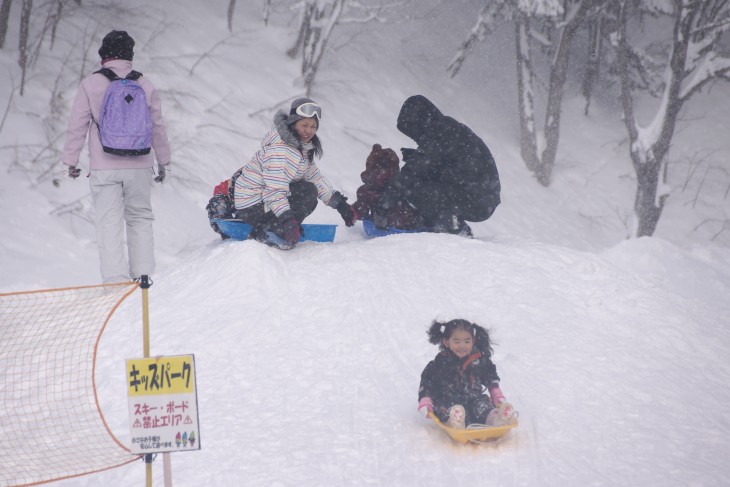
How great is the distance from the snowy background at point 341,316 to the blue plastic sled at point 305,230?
11.9 inches

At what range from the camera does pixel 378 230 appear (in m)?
7.31

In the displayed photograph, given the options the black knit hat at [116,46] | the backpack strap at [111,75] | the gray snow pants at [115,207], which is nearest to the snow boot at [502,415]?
the gray snow pants at [115,207]

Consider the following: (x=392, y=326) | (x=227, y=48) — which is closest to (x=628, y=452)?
(x=392, y=326)

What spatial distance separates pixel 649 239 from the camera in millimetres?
7922

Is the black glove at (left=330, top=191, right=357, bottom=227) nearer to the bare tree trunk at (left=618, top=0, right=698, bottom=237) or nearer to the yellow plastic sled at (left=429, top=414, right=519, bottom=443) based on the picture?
the yellow plastic sled at (left=429, top=414, right=519, bottom=443)

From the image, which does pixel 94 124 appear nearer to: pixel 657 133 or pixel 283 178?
pixel 283 178

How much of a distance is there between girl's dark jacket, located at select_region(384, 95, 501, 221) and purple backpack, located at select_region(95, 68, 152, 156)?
261 cm

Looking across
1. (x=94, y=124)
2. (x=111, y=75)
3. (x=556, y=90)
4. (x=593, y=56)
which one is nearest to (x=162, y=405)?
(x=94, y=124)

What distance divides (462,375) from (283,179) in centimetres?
283

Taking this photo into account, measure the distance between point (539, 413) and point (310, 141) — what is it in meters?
3.22

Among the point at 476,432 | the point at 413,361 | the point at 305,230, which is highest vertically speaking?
the point at 305,230

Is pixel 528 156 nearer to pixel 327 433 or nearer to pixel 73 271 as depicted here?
pixel 73 271

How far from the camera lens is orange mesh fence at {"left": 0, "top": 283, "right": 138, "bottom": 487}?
136 inches

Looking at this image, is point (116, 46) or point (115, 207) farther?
point (115, 207)
